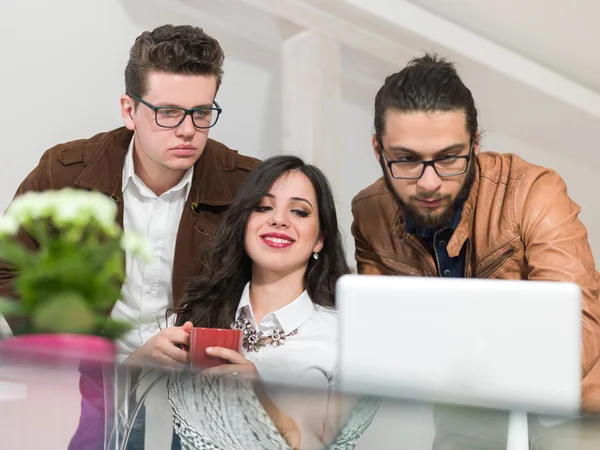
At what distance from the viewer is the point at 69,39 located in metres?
3.83

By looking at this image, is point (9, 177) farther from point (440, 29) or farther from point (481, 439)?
point (481, 439)

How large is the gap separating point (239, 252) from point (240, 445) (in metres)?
1.28

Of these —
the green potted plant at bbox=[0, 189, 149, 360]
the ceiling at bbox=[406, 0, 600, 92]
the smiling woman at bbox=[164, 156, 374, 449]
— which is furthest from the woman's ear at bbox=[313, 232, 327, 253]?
the ceiling at bbox=[406, 0, 600, 92]

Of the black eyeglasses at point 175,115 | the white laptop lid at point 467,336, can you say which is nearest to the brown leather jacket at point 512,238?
the black eyeglasses at point 175,115

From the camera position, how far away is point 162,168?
2514 mm

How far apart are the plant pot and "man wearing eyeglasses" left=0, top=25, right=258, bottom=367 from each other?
1.39 m

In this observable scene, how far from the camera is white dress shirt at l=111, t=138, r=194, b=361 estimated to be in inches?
96.4

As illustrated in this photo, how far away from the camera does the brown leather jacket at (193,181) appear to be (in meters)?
2.49

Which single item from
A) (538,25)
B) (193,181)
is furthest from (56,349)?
(538,25)

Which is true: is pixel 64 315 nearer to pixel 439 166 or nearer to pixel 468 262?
pixel 439 166

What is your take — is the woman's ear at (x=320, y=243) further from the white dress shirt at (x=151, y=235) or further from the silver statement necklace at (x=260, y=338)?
the white dress shirt at (x=151, y=235)

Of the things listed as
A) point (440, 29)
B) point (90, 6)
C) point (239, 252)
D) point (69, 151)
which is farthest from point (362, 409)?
point (440, 29)

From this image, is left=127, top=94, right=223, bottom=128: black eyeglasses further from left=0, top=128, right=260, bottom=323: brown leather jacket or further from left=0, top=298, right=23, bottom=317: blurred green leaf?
left=0, top=298, right=23, bottom=317: blurred green leaf

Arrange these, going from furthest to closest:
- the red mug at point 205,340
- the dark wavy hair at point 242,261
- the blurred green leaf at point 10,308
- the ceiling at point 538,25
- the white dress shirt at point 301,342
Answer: the ceiling at point 538,25 → the dark wavy hair at point 242,261 → the white dress shirt at point 301,342 → the red mug at point 205,340 → the blurred green leaf at point 10,308
